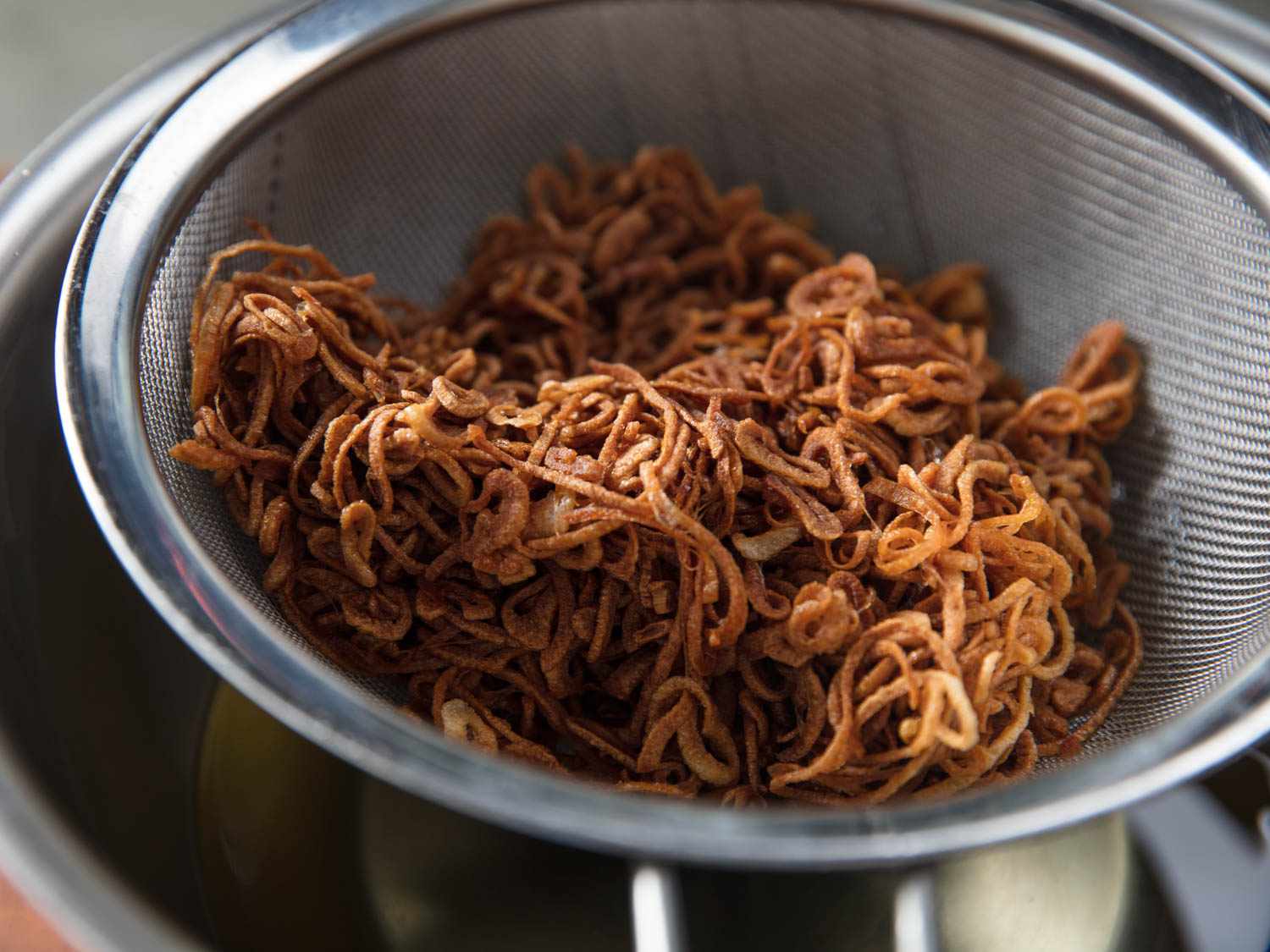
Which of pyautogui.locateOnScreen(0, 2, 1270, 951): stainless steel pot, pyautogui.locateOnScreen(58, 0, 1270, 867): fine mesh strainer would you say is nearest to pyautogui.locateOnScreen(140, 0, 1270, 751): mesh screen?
pyautogui.locateOnScreen(58, 0, 1270, 867): fine mesh strainer

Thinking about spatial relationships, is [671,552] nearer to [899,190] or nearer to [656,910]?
[656,910]

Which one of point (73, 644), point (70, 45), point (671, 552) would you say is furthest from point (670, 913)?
point (70, 45)

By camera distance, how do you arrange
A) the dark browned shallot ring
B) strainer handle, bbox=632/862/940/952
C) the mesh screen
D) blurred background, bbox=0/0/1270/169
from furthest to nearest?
blurred background, bbox=0/0/1270/169, the mesh screen, the dark browned shallot ring, strainer handle, bbox=632/862/940/952

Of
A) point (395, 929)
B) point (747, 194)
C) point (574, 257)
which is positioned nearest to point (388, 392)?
point (574, 257)

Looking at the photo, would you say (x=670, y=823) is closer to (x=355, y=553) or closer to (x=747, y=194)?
(x=355, y=553)

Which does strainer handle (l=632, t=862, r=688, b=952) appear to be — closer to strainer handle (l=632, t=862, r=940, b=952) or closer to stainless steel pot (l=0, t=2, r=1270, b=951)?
strainer handle (l=632, t=862, r=940, b=952)

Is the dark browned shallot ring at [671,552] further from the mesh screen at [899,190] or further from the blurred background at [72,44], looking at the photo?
the blurred background at [72,44]
